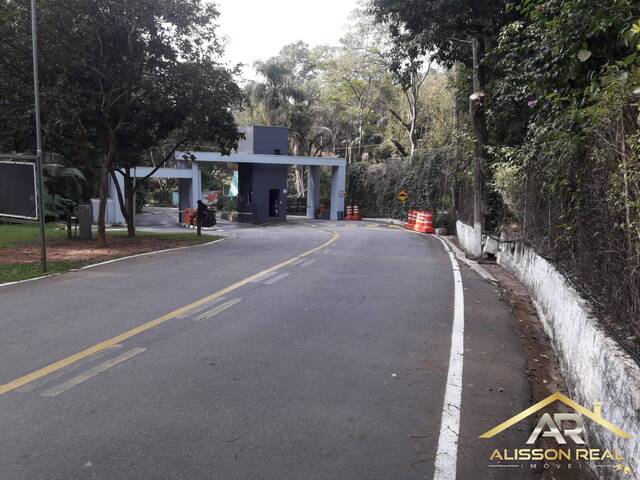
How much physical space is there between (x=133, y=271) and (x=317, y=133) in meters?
41.3

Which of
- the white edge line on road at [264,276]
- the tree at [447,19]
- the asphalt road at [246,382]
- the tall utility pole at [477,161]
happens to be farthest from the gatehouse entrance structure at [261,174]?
the asphalt road at [246,382]

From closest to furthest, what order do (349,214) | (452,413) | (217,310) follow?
(452,413), (217,310), (349,214)

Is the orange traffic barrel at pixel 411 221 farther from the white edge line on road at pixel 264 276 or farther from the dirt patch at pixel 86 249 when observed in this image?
the white edge line on road at pixel 264 276

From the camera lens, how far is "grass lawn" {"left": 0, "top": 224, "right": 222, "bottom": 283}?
43.0 feet

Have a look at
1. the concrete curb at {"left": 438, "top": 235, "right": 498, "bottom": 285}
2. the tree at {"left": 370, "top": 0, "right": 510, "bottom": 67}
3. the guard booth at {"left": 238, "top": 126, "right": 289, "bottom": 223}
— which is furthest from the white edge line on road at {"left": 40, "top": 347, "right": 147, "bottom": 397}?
the guard booth at {"left": 238, "top": 126, "right": 289, "bottom": 223}

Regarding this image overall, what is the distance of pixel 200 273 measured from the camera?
12195 mm

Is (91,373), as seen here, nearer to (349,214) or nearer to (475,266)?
(475,266)

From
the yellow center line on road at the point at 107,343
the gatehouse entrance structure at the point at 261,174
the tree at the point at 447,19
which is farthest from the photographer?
the gatehouse entrance structure at the point at 261,174

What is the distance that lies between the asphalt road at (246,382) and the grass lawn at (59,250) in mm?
2853

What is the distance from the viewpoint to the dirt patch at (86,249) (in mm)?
15302

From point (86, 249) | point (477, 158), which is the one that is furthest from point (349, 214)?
point (86, 249)

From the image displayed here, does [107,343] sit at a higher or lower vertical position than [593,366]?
lower

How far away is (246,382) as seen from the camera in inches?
211

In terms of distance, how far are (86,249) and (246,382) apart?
1389 cm
